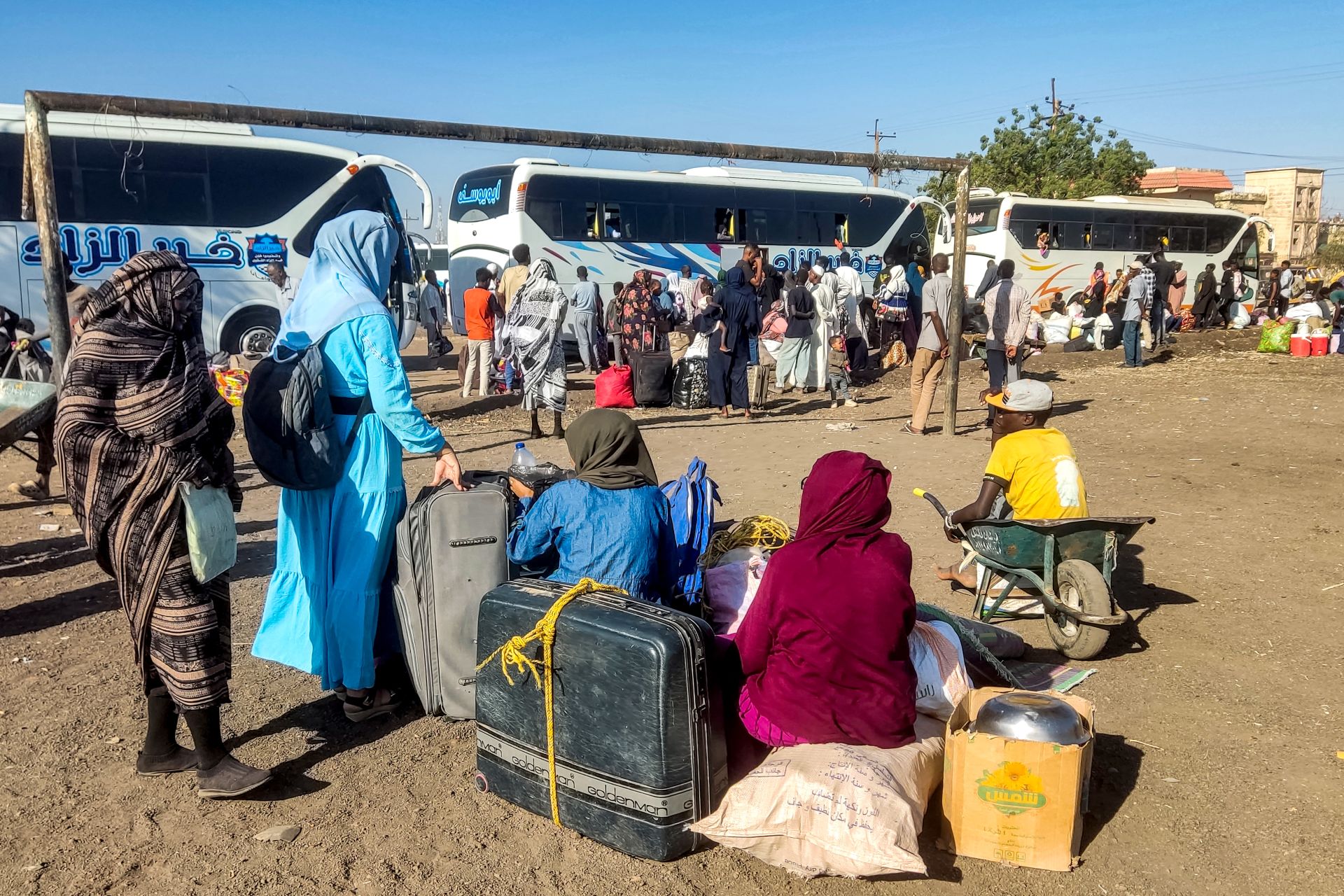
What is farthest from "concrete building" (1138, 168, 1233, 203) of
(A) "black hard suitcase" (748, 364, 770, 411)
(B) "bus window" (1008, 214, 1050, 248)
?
(A) "black hard suitcase" (748, 364, 770, 411)

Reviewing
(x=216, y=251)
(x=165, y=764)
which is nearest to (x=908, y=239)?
(x=216, y=251)

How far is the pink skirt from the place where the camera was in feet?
9.70

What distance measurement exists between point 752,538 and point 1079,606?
1456 millimetres

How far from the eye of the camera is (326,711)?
396 centimetres

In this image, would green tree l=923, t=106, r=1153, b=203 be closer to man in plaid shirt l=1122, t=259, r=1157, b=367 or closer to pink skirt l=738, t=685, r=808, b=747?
man in plaid shirt l=1122, t=259, r=1157, b=367

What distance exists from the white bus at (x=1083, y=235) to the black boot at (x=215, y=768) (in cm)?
2037

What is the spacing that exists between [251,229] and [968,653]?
46.0 ft

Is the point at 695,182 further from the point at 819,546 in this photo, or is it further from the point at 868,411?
the point at 819,546

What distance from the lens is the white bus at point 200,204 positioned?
534 inches

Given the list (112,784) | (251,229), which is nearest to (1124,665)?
(112,784)

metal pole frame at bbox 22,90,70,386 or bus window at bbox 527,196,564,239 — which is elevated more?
bus window at bbox 527,196,564,239

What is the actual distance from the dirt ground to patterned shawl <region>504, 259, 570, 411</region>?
3412 millimetres

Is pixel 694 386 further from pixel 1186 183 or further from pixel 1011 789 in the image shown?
pixel 1186 183

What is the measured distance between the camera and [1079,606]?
4359 millimetres
